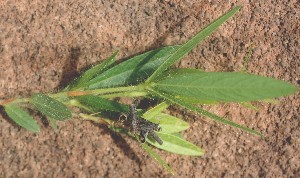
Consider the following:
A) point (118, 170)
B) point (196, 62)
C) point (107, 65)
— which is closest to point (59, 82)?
point (107, 65)

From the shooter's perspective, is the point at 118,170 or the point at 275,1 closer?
the point at 118,170

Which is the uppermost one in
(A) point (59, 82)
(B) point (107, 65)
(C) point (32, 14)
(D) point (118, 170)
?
(C) point (32, 14)

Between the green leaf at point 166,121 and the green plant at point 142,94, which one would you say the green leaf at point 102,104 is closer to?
the green plant at point 142,94

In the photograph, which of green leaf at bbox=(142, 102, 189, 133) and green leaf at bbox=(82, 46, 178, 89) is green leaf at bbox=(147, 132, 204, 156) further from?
green leaf at bbox=(82, 46, 178, 89)

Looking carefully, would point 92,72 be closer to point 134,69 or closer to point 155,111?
point 134,69

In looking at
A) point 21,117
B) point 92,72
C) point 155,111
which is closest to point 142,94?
point 155,111

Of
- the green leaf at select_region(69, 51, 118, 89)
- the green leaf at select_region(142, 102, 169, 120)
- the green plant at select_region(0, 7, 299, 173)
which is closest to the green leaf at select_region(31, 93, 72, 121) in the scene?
the green plant at select_region(0, 7, 299, 173)

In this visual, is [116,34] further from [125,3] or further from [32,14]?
[32,14]
